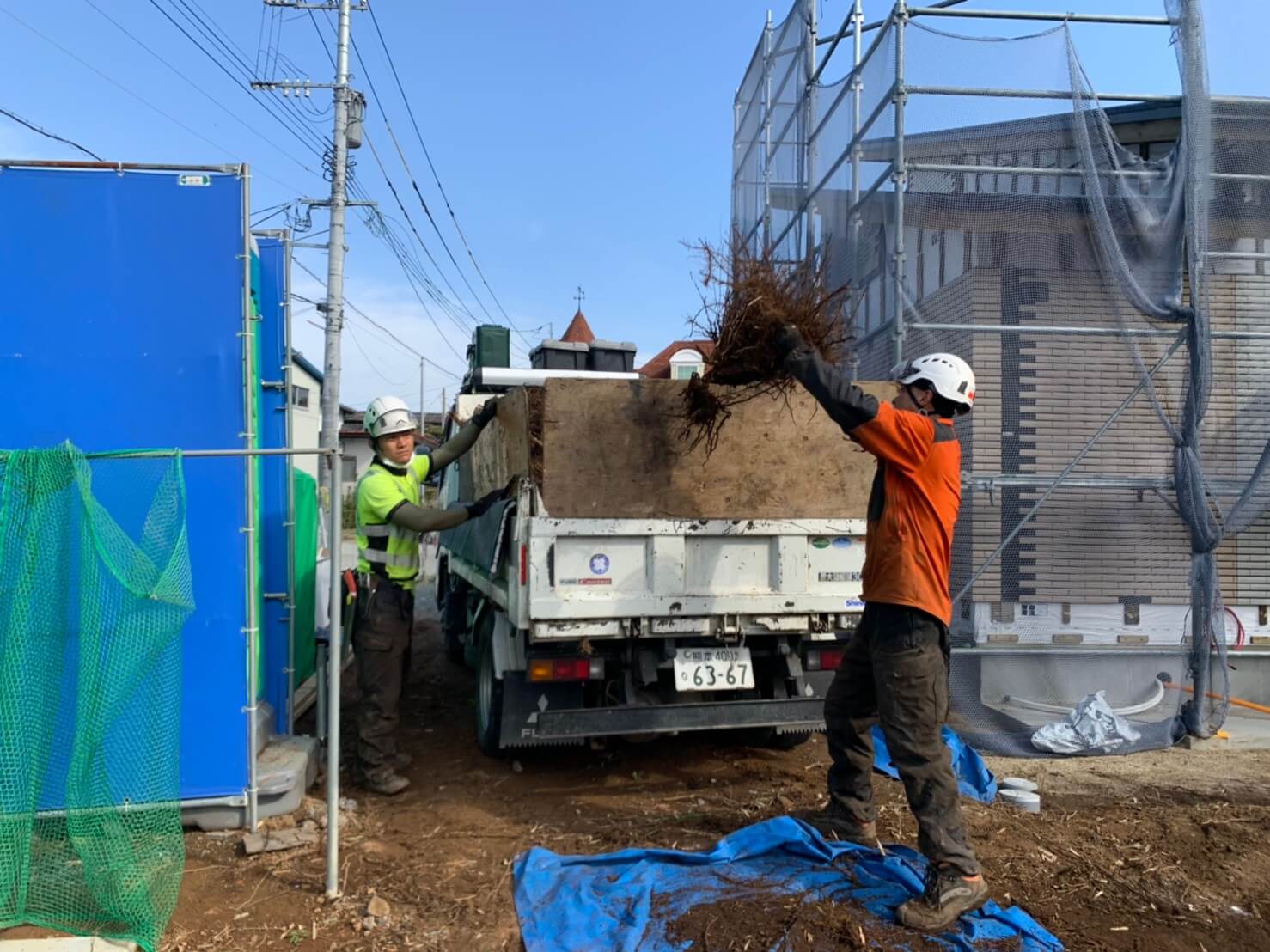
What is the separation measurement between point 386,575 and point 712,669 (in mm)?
1842

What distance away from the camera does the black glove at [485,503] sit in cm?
495

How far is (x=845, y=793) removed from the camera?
394 centimetres

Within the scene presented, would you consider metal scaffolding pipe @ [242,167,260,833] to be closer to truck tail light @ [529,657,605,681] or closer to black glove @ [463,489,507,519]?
black glove @ [463,489,507,519]

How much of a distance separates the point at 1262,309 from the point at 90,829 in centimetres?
756

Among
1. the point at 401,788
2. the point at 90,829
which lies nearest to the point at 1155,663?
the point at 401,788

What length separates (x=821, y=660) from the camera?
4844mm

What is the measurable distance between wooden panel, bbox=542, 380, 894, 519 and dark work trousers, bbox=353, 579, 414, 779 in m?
1.20

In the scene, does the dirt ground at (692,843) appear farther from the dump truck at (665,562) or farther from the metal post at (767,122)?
the metal post at (767,122)

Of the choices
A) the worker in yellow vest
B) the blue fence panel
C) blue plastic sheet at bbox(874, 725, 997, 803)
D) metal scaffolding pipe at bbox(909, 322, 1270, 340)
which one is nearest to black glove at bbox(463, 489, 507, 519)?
the worker in yellow vest

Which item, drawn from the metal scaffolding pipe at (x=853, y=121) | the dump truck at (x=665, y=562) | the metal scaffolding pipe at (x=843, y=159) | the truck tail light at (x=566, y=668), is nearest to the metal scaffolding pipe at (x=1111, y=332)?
the metal scaffolding pipe at (x=843, y=159)

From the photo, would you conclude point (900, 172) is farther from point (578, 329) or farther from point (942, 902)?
point (578, 329)

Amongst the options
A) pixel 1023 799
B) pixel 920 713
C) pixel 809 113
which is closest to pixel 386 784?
pixel 920 713

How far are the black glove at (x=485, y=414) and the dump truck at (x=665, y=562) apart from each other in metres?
0.48

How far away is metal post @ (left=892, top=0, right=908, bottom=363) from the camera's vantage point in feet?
20.2
